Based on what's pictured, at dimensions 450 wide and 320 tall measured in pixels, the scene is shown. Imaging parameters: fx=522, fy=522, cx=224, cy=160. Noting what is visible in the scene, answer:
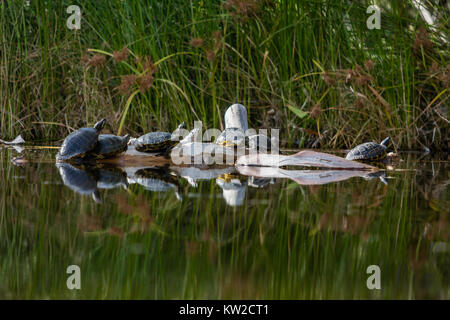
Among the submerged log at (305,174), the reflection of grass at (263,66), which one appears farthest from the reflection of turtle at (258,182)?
the reflection of grass at (263,66)

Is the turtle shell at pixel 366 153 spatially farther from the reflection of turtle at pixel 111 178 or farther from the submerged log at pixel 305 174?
the reflection of turtle at pixel 111 178

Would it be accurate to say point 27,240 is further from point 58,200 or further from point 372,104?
point 372,104

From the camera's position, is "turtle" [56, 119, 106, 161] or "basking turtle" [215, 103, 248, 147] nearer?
"turtle" [56, 119, 106, 161]

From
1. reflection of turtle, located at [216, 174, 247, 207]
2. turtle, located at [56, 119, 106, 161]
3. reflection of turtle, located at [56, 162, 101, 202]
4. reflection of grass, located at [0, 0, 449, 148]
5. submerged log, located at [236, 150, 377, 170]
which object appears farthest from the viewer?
reflection of grass, located at [0, 0, 449, 148]

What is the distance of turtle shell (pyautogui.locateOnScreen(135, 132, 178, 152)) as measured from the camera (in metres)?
3.13

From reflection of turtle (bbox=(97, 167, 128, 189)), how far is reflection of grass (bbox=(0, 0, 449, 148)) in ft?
3.76

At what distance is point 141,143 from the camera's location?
3174mm

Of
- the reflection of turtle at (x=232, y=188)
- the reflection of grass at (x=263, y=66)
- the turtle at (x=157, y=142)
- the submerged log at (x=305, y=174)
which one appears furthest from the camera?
the reflection of grass at (x=263, y=66)

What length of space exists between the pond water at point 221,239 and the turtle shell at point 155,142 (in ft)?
3.03

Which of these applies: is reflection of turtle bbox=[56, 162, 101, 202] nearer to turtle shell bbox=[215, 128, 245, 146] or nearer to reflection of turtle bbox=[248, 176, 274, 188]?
reflection of turtle bbox=[248, 176, 274, 188]

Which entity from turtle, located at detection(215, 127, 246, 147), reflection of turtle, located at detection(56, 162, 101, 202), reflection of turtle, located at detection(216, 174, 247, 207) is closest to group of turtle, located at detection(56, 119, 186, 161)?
reflection of turtle, located at detection(56, 162, 101, 202)

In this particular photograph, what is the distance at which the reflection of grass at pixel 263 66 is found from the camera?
3938 millimetres

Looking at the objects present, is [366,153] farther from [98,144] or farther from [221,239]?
[221,239]

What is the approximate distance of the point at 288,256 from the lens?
41.9 inches
